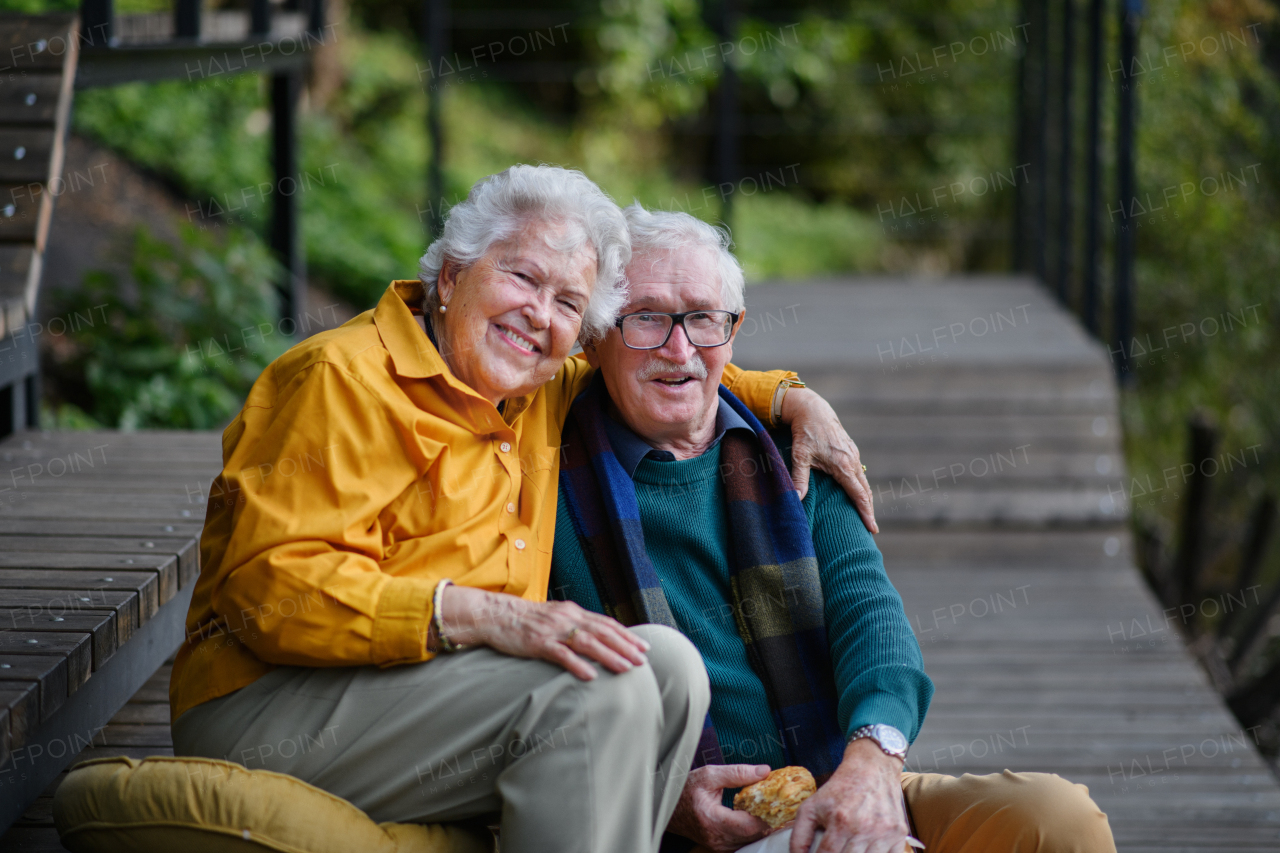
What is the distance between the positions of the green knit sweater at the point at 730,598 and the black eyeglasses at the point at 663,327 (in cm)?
18

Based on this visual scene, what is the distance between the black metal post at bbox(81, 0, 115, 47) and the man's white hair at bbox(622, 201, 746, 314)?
1780 mm

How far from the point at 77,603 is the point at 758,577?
3.45 ft

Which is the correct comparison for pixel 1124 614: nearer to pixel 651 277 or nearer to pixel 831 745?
pixel 831 745

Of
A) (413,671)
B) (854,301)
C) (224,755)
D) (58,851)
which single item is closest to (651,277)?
(413,671)

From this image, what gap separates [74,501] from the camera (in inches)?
93.6

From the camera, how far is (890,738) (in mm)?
1595

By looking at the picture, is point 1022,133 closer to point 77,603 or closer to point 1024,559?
point 1024,559

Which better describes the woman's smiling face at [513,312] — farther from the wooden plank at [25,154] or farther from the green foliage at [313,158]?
the green foliage at [313,158]

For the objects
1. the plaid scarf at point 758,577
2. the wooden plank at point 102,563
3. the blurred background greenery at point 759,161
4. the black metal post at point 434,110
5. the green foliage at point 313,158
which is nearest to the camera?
the plaid scarf at point 758,577

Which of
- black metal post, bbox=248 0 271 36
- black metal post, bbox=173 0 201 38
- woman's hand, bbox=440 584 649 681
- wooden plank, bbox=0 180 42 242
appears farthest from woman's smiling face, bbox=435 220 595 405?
black metal post, bbox=248 0 271 36

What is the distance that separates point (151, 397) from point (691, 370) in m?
2.60

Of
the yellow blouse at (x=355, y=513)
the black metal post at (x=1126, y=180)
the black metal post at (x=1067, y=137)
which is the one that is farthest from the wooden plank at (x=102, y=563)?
the black metal post at (x=1067, y=137)

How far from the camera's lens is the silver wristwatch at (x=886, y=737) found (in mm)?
1587

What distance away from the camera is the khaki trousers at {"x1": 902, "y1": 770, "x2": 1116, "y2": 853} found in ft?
5.02
